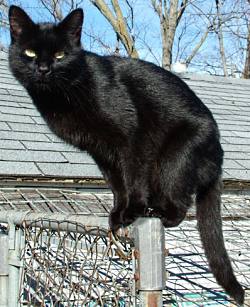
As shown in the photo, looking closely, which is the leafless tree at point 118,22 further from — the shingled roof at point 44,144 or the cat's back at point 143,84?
the cat's back at point 143,84

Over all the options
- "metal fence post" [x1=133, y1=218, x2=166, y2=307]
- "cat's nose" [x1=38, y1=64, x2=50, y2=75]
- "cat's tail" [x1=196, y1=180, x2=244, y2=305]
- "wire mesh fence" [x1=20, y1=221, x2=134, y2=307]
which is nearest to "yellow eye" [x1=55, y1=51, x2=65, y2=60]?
"cat's nose" [x1=38, y1=64, x2=50, y2=75]

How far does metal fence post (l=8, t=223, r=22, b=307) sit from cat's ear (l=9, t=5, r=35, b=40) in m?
0.89

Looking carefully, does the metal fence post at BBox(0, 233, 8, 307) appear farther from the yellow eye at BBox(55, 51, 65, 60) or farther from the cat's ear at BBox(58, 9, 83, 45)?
the cat's ear at BBox(58, 9, 83, 45)

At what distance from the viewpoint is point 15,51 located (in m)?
2.65

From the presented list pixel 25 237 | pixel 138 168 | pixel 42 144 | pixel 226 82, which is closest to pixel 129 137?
pixel 138 168

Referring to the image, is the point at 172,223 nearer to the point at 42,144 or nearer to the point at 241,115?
the point at 42,144

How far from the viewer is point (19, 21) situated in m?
2.65

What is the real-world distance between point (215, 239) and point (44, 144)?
2439 mm

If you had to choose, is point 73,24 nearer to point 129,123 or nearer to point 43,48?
point 43,48

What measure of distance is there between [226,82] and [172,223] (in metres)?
5.99

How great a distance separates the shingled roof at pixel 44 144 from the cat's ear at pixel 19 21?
119 centimetres

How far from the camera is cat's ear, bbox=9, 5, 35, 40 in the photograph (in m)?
2.64

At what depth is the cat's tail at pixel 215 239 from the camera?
219cm

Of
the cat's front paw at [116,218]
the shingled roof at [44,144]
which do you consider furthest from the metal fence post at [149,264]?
the shingled roof at [44,144]
